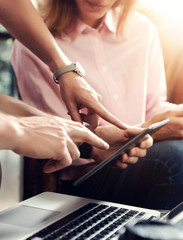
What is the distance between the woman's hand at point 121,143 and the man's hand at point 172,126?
10cm

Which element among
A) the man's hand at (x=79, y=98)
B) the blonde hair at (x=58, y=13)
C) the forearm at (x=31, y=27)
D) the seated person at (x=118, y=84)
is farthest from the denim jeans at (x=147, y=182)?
the blonde hair at (x=58, y=13)

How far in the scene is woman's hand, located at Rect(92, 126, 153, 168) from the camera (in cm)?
61

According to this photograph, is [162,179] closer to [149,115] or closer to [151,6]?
[149,115]

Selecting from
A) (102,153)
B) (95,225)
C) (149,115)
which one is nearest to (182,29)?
(149,115)

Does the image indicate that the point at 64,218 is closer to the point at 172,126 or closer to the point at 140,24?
the point at 172,126

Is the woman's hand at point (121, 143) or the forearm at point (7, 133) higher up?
the forearm at point (7, 133)

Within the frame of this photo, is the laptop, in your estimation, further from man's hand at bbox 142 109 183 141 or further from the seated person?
man's hand at bbox 142 109 183 141

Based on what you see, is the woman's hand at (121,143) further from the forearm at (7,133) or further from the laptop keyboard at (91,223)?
the forearm at (7,133)

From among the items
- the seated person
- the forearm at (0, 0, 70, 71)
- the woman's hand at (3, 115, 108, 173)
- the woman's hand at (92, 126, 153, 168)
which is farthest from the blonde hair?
the woman's hand at (3, 115, 108, 173)

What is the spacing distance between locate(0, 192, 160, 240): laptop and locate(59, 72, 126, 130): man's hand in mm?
154

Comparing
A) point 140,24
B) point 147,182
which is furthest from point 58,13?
point 147,182

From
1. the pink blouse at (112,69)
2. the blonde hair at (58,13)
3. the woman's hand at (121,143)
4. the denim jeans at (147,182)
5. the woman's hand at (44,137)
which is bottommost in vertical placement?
the denim jeans at (147,182)

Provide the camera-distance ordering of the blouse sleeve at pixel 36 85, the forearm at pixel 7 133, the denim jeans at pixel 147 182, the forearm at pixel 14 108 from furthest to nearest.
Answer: the blouse sleeve at pixel 36 85
the denim jeans at pixel 147 182
the forearm at pixel 14 108
the forearm at pixel 7 133

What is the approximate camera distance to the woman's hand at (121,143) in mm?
612
